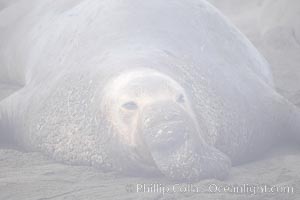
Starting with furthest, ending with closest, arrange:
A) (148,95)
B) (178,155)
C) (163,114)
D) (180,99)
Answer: (180,99)
(148,95)
(163,114)
(178,155)

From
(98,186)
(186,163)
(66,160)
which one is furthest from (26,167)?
(186,163)

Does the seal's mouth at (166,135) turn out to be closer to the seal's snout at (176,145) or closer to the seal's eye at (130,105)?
the seal's snout at (176,145)

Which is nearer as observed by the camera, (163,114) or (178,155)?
(178,155)

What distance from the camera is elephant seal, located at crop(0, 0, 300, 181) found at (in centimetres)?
496

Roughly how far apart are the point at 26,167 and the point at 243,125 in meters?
1.88

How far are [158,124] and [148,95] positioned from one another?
40 cm

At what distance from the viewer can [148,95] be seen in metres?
5.11

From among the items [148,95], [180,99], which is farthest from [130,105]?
[180,99]

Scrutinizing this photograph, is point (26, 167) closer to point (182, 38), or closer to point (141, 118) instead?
point (141, 118)

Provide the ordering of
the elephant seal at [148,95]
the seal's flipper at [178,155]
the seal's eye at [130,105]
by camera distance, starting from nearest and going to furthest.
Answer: the seal's flipper at [178,155] → the elephant seal at [148,95] → the seal's eye at [130,105]

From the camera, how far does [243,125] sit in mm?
5949

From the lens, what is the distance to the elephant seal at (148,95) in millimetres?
4965

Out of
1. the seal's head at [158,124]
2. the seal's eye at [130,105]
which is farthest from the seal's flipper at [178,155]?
the seal's eye at [130,105]

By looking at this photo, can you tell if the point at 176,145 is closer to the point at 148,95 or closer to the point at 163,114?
the point at 163,114
